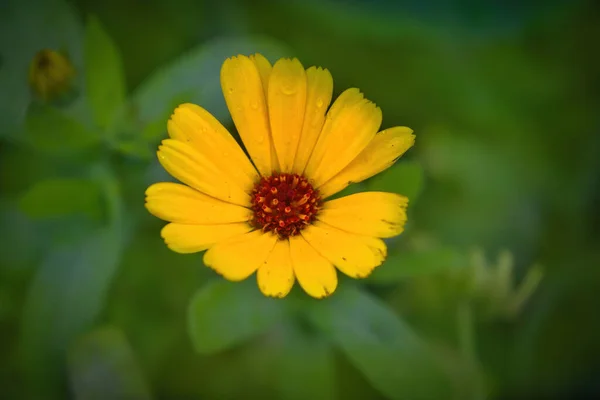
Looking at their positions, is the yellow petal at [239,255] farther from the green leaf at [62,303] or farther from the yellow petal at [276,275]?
the green leaf at [62,303]

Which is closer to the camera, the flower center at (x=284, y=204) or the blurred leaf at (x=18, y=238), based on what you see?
the flower center at (x=284, y=204)

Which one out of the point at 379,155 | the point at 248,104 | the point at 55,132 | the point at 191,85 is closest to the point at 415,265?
the point at 379,155

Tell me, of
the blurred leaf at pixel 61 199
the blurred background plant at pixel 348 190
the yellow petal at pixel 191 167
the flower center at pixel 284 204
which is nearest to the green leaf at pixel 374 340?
the blurred background plant at pixel 348 190

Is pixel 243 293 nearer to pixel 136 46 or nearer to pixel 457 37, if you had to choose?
pixel 136 46

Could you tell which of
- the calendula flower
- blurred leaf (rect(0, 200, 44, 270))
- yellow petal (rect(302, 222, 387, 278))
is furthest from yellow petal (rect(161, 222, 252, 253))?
blurred leaf (rect(0, 200, 44, 270))

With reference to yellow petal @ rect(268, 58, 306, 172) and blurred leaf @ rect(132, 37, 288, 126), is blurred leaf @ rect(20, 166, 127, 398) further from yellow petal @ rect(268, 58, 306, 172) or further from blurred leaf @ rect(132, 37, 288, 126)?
yellow petal @ rect(268, 58, 306, 172)

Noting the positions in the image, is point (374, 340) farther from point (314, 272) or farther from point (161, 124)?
point (161, 124)

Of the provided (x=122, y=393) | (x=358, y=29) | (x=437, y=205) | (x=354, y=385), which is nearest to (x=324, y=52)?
(x=358, y=29)
